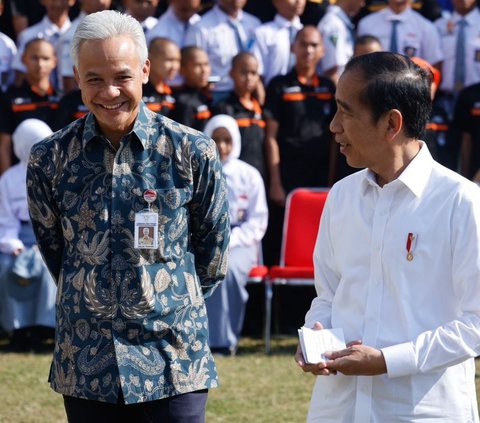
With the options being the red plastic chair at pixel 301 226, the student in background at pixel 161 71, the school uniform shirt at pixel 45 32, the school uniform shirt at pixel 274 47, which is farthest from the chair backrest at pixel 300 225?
the school uniform shirt at pixel 45 32

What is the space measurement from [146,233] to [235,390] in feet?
11.9

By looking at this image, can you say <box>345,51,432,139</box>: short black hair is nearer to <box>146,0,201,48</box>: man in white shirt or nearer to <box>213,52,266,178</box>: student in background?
<box>213,52,266,178</box>: student in background

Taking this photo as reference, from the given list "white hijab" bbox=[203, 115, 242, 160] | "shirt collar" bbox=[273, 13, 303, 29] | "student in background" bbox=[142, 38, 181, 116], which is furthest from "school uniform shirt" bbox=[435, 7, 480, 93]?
"student in background" bbox=[142, 38, 181, 116]

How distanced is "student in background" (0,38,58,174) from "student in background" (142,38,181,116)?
854mm

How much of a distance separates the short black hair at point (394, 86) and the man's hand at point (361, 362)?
60 centimetres

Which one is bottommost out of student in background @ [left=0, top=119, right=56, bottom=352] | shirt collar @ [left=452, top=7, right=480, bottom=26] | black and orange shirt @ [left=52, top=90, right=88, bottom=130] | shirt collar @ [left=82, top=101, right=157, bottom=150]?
student in background @ [left=0, top=119, right=56, bottom=352]

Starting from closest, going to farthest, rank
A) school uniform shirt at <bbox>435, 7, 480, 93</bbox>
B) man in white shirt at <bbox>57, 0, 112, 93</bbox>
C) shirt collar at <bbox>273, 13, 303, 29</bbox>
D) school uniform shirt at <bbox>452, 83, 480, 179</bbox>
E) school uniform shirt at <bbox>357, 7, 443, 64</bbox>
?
school uniform shirt at <bbox>452, 83, 480, 179</bbox> → man in white shirt at <bbox>57, 0, 112, 93</bbox> → school uniform shirt at <bbox>435, 7, 480, 93</bbox> → school uniform shirt at <bbox>357, 7, 443, 64</bbox> → shirt collar at <bbox>273, 13, 303, 29</bbox>

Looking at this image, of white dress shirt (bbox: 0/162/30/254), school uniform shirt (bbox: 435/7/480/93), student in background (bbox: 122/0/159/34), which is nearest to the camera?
white dress shirt (bbox: 0/162/30/254)

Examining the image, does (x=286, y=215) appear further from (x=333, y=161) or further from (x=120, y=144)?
(x=120, y=144)

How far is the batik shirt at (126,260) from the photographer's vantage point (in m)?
3.13

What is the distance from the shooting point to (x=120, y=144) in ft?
10.5

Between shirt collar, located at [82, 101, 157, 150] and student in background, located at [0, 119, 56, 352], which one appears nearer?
shirt collar, located at [82, 101, 157, 150]

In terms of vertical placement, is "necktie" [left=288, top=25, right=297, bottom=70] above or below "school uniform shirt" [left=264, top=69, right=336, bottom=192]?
above

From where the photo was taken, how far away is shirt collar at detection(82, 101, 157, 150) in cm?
319
